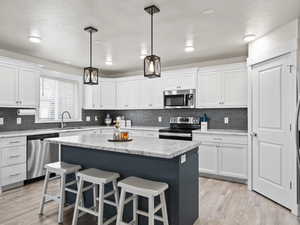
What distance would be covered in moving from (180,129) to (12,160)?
130 inches

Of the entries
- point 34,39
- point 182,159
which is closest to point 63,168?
point 182,159

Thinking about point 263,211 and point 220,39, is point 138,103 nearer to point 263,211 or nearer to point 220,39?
point 220,39

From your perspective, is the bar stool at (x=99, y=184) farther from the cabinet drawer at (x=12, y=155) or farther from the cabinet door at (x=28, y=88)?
the cabinet door at (x=28, y=88)

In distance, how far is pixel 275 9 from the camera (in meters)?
2.35

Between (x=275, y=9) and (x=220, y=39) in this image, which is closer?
(x=275, y=9)

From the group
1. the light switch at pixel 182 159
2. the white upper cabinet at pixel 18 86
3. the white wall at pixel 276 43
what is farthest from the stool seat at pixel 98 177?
the white wall at pixel 276 43

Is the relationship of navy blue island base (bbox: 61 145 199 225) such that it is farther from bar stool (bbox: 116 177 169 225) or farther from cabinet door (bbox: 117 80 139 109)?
cabinet door (bbox: 117 80 139 109)

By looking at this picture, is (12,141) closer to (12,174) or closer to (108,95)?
(12,174)

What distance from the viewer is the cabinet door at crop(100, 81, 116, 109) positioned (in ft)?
18.4

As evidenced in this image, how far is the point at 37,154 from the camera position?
3785 millimetres

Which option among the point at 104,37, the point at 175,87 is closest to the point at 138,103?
the point at 175,87

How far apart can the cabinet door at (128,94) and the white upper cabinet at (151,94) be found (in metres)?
0.17

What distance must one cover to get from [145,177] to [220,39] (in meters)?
2.61

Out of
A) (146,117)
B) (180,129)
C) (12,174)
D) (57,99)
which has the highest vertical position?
(57,99)
